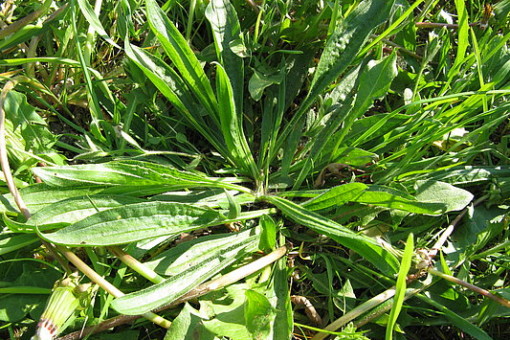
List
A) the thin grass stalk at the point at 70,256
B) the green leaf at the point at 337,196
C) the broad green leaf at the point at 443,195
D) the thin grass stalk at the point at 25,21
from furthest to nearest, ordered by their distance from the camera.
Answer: the thin grass stalk at the point at 25,21 → the broad green leaf at the point at 443,195 → the green leaf at the point at 337,196 → the thin grass stalk at the point at 70,256

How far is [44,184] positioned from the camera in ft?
4.38

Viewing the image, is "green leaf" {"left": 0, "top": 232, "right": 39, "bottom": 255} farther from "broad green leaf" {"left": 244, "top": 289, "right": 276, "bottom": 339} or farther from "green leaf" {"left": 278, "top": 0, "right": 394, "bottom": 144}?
"green leaf" {"left": 278, "top": 0, "right": 394, "bottom": 144}

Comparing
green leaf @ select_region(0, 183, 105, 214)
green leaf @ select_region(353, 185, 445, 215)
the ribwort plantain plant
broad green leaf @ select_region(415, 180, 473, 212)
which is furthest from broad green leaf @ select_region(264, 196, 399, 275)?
green leaf @ select_region(0, 183, 105, 214)

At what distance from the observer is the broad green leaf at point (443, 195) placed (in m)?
1.45

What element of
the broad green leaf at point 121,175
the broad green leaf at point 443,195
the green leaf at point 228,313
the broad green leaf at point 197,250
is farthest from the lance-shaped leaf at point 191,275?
the broad green leaf at point 443,195

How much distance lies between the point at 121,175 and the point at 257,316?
0.54 m

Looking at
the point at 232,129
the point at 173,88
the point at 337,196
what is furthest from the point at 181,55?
the point at 337,196

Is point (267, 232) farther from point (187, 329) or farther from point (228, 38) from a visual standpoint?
point (228, 38)

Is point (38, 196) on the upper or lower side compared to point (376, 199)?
upper

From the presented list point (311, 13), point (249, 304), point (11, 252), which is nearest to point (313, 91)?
point (311, 13)

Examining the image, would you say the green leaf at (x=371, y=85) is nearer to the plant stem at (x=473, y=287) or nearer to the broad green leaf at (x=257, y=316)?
the plant stem at (x=473, y=287)

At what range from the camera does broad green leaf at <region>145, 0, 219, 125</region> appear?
146 centimetres

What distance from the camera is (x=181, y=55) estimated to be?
1519mm

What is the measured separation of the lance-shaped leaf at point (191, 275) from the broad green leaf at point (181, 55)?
1.45 ft
